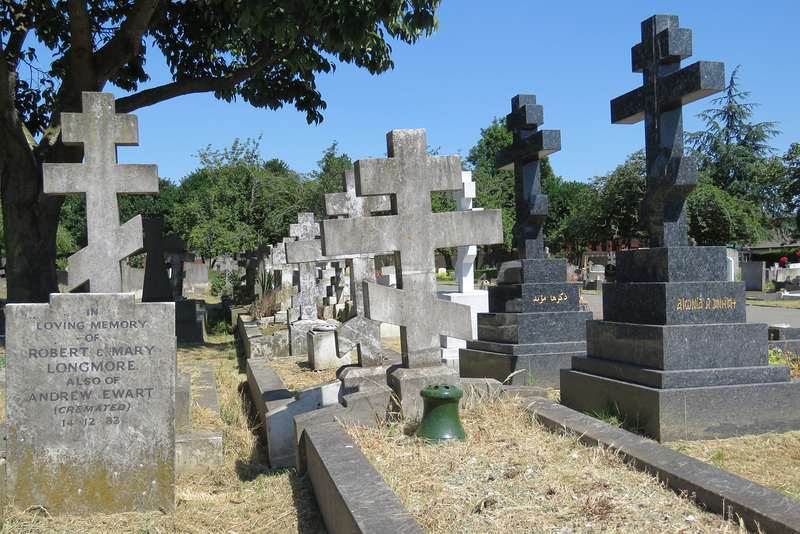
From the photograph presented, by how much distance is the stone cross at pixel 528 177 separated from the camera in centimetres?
807

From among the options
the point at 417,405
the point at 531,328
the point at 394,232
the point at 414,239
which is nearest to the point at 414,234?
the point at 414,239

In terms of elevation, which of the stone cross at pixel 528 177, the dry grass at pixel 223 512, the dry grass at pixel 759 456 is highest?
the stone cross at pixel 528 177

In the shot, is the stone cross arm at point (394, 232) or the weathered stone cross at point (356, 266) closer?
the stone cross arm at point (394, 232)

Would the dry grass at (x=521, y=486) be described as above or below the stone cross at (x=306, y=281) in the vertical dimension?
below

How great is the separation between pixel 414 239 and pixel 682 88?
2.93 meters

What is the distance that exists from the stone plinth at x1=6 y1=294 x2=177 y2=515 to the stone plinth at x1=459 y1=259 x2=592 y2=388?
167 inches

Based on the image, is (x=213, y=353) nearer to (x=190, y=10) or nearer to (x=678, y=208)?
(x=190, y=10)

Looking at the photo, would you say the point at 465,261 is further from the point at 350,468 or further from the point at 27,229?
the point at 350,468

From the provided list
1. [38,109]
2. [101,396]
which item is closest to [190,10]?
[38,109]

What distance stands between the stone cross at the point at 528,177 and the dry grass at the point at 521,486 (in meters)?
4.11


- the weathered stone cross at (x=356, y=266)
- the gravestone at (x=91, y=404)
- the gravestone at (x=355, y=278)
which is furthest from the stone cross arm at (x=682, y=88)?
the gravestone at (x=91, y=404)

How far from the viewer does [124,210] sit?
54000 millimetres

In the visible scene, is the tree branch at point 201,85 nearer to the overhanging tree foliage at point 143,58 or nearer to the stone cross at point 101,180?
the overhanging tree foliage at point 143,58

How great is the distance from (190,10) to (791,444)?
1073cm
